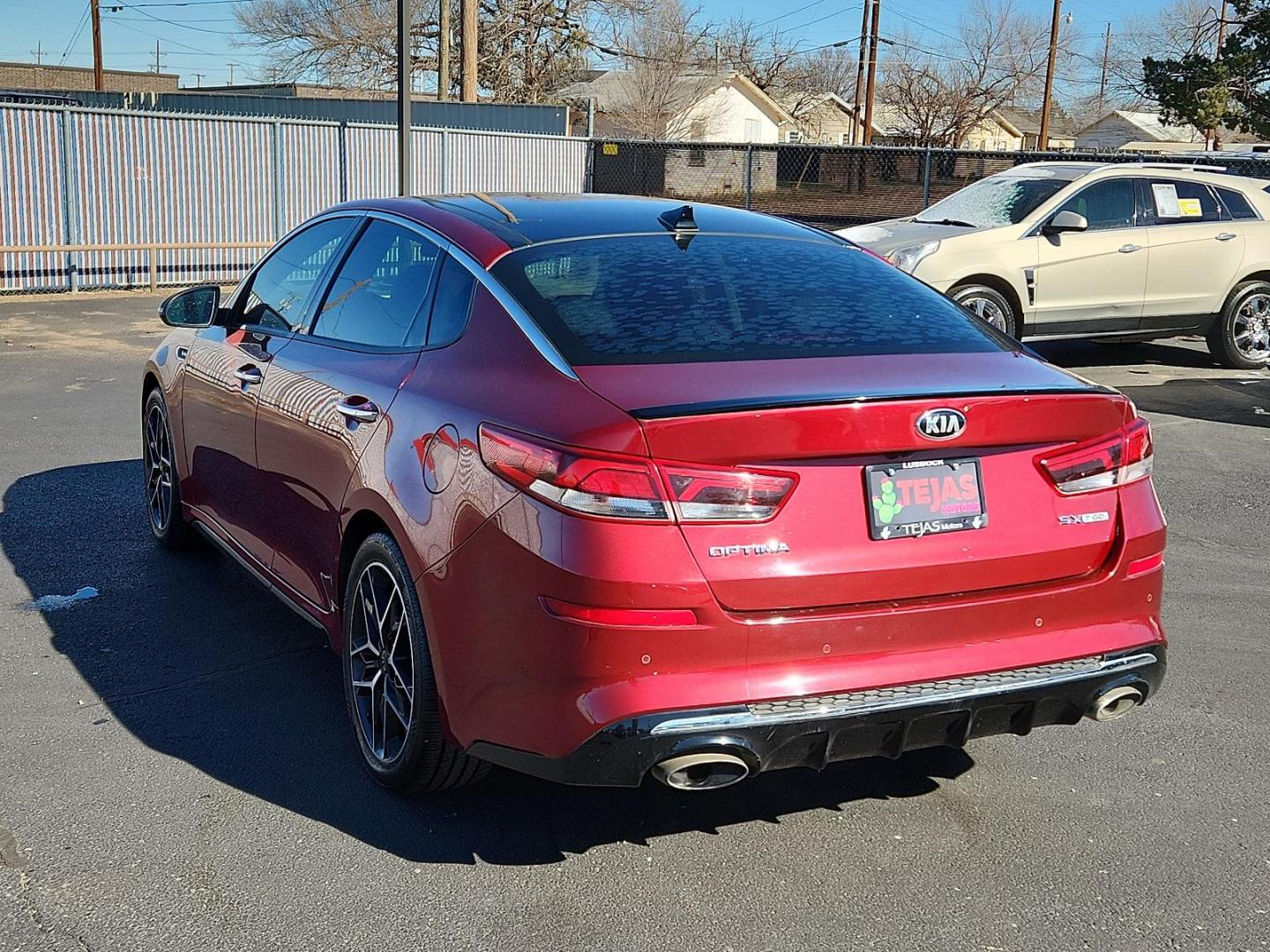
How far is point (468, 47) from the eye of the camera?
31328 millimetres

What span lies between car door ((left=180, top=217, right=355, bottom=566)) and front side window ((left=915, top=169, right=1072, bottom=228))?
8207 millimetres

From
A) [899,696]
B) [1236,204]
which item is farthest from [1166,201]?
[899,696]

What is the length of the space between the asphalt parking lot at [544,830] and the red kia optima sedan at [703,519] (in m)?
0.34

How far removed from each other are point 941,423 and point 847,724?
0.72 meters

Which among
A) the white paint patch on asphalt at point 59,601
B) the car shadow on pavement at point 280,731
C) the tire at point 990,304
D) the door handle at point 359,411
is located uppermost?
the door handle at point 359,411

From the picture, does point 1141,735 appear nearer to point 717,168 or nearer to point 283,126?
point 283,126

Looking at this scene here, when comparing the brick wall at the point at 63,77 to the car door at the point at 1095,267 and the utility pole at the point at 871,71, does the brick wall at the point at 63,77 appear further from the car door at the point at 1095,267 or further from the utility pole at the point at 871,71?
the car door at the point at 1095,267

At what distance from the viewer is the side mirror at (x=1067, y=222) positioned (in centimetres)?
1155

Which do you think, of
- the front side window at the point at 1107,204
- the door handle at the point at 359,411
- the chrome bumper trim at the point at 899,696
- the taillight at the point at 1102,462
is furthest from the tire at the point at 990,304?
the chrome bumper trim at the point at 899,696

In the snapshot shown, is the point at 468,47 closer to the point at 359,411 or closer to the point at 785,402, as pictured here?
the point at 359,411

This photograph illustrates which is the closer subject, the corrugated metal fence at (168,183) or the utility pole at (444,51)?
the corrugated metal fence at (168,183)

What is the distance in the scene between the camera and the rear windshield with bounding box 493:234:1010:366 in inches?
138

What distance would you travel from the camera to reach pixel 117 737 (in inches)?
167

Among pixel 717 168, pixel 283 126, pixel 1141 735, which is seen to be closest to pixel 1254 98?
pixel 717 168
